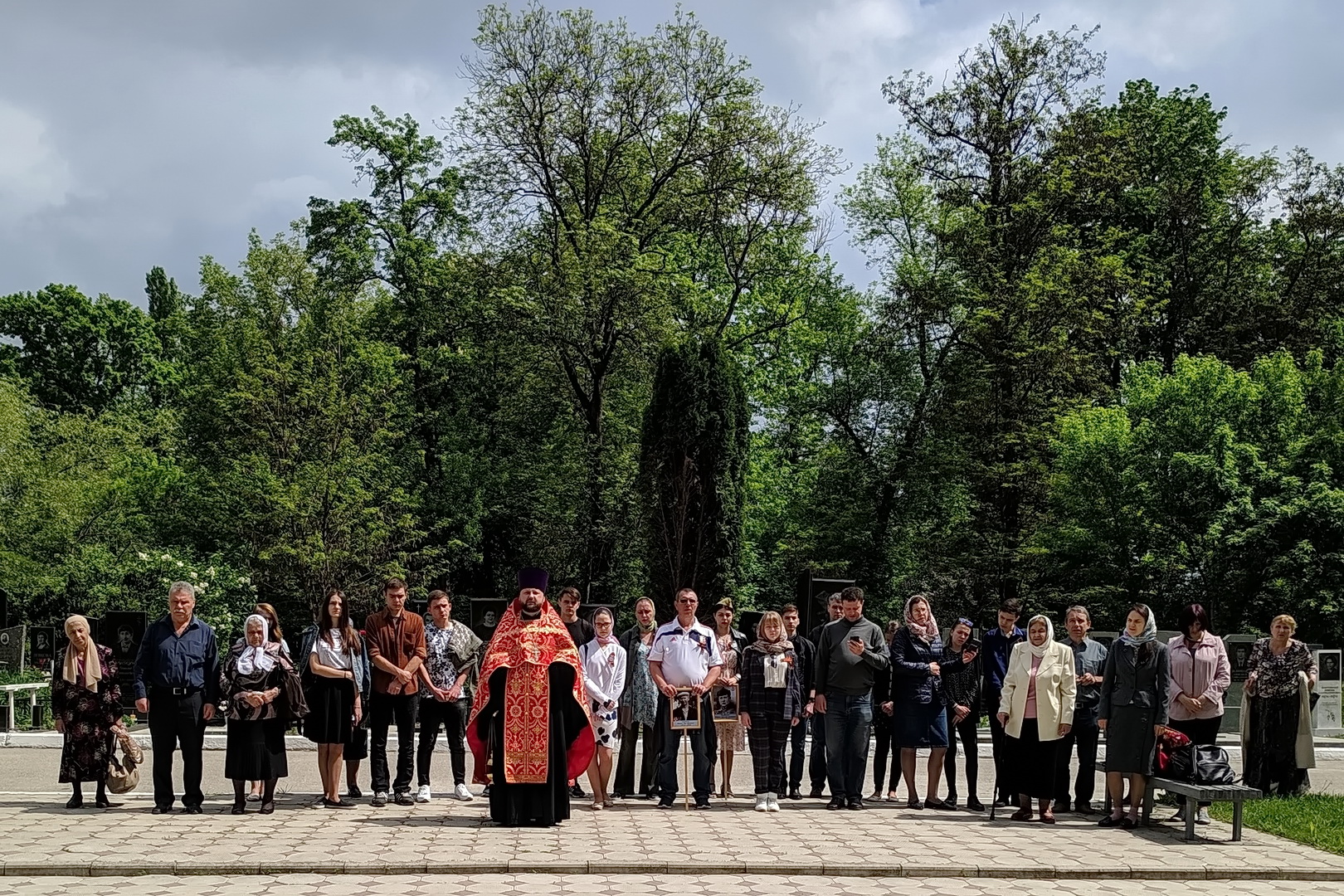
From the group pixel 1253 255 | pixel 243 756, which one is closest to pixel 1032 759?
pixel 243 756

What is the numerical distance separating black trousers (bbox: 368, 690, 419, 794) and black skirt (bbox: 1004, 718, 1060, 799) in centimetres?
514

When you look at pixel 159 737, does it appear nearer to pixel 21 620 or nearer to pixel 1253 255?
pixel 21 620

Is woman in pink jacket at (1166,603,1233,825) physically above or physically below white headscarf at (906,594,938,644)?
below

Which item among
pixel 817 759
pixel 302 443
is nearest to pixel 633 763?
pixel 817 759

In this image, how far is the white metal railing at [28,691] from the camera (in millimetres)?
19441

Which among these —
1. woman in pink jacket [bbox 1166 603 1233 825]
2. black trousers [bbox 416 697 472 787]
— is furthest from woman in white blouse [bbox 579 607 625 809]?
woman in pink jacket [bbox 1166 603 1233 825]

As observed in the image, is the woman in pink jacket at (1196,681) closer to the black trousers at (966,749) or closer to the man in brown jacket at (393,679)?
the black trousers at (966,749)

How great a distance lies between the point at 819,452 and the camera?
40.0 m

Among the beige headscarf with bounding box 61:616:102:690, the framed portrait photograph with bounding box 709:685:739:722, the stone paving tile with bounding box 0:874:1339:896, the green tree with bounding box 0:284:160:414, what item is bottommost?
the stone paving tile with bounding box 0:874:1339:896

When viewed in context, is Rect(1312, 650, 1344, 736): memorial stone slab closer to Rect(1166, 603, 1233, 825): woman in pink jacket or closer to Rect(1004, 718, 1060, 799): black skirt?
Rect(1166, 603, 1233, 825): woman in pink jacket

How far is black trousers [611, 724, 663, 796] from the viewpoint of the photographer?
44.5 ft

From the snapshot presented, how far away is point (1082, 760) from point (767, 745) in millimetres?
2868

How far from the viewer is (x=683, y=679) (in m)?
12.9

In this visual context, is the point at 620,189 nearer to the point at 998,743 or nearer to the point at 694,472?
the point at 694,472
